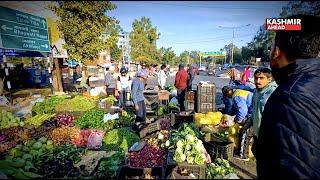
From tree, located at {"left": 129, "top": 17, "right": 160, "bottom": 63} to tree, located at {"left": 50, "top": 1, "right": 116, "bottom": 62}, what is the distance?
28.3 meters

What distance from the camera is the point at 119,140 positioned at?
6297 millimetres

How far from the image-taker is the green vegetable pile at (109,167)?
157 inches

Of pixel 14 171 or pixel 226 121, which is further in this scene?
pixel 226 121

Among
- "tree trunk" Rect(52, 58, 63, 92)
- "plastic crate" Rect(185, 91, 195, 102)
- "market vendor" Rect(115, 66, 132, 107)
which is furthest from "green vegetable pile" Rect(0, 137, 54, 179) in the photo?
"tree trunk" Rect(52, 58, 63, 92)

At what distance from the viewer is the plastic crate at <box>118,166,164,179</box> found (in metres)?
3.60

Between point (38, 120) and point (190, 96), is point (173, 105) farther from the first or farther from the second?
point (38, 120)

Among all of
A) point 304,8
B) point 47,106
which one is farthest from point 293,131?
point 304,8

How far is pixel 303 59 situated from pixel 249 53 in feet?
247

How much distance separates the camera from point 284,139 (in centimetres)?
152

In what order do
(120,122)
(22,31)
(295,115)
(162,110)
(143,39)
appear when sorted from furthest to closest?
1. (143,39)
2. (22,31)
3. (162,110)
4. (120,122)
5. (295,115)

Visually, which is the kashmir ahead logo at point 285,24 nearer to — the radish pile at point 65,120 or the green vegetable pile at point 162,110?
the radish pile at point 65,120

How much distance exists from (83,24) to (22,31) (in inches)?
192

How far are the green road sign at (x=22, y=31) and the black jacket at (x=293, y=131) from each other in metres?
10.1

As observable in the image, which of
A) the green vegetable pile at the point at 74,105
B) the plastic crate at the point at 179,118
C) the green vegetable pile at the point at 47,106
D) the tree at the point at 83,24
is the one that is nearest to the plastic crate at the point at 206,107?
the plastic crate at the point at 179,118
